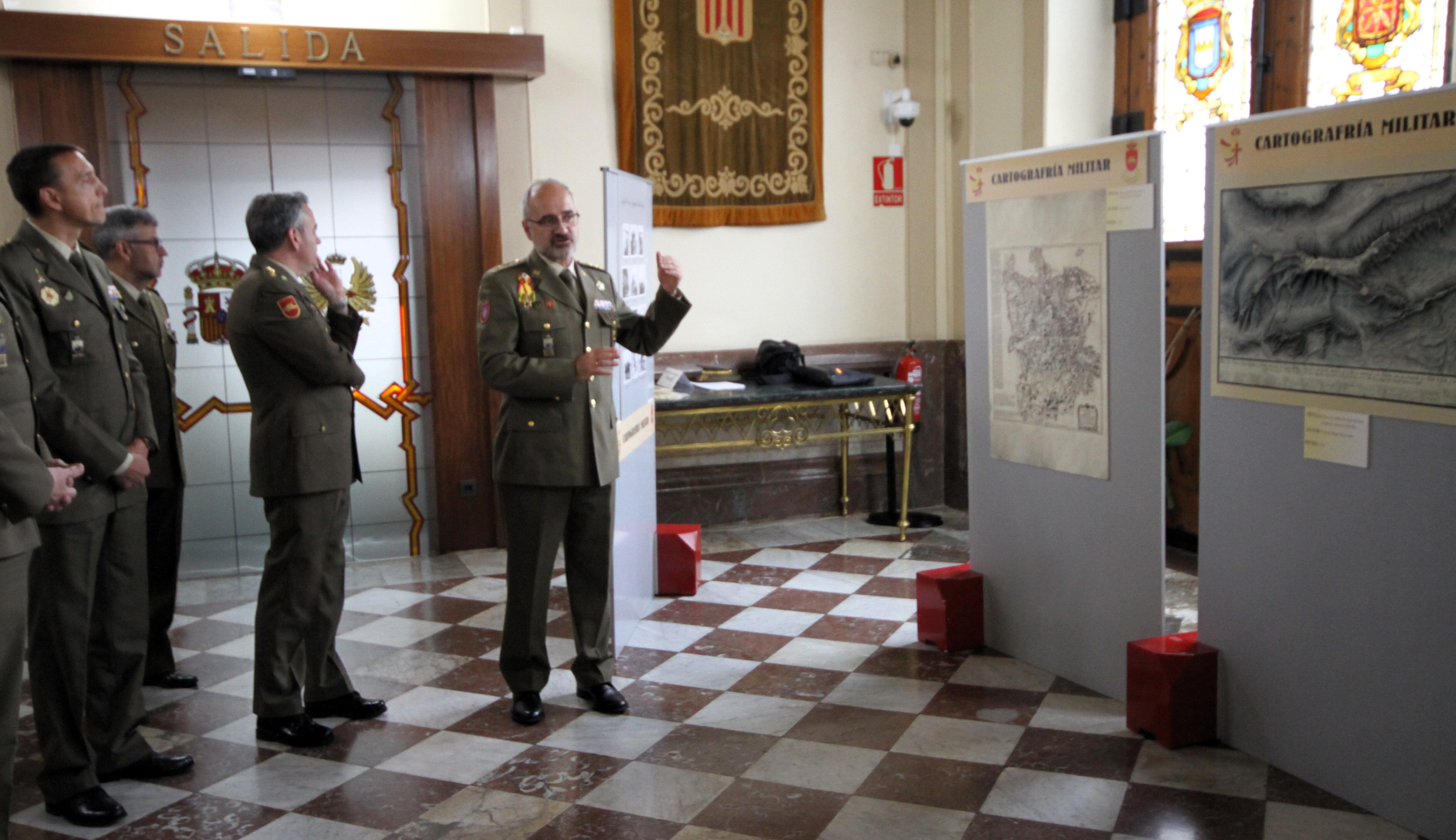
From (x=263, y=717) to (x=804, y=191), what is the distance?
4.46m

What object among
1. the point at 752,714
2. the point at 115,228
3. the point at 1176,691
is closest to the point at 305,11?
the point at 115,228

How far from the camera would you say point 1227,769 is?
10.9ft

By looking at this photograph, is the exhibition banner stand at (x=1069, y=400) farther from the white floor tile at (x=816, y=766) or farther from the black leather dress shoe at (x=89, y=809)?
the black leather dress shoe at (x=89, y=809)

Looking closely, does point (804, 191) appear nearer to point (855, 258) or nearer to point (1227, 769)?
point (855, 258)

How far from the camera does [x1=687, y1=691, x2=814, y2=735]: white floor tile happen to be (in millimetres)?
3770

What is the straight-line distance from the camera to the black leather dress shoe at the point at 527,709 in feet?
12.5

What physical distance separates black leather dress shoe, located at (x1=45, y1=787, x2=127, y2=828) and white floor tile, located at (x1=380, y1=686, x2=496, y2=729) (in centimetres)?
92

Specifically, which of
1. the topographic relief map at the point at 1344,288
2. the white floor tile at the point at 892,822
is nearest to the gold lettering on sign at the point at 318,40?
the topographic relief map at the point at 1344,288

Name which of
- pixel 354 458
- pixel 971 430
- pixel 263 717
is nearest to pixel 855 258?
pixel 971 430

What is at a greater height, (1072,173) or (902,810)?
(1072,173)

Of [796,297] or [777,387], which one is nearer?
[777,387]

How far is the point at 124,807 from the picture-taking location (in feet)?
10.7

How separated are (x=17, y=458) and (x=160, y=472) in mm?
1696

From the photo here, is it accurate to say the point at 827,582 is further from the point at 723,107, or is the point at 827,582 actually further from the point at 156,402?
the point at 156,402
